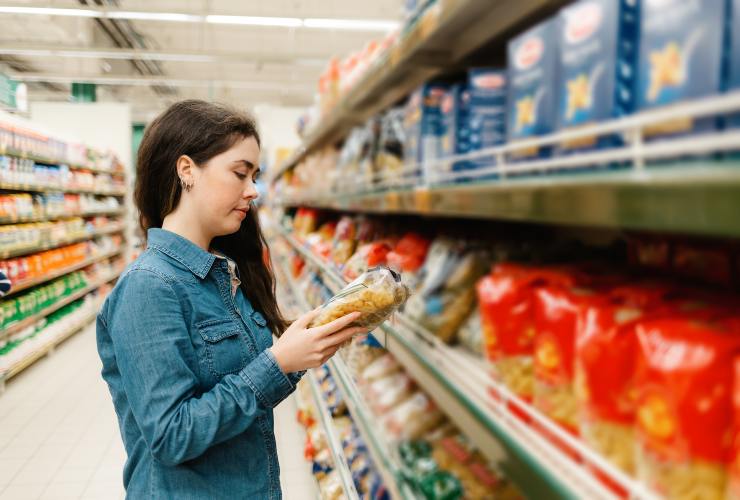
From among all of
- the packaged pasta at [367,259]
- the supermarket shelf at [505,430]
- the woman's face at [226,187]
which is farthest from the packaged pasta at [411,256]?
the woman's face at [226,187]

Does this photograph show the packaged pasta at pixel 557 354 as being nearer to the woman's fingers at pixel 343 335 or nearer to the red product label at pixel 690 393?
the red product label at pixel 690 393

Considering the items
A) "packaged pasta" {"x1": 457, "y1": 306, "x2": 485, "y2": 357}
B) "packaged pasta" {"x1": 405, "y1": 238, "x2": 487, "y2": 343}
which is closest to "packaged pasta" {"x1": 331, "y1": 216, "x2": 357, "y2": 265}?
"packaged pasta" {"x1": 405, "y1": 238, "x2": 487, "y2": 343}

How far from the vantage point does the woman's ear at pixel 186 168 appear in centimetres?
147

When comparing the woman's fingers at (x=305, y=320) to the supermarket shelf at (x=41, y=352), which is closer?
the woman's fingers at (x=305, y=320)

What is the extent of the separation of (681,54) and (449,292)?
0.74 meters

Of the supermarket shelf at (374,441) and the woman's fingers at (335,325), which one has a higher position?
the woman's fingers at (335,325)

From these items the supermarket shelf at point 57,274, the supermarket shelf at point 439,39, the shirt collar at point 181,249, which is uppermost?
the supermarket shelf at point 439,39

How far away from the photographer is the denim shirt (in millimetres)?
1284

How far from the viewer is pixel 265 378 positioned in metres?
1.38

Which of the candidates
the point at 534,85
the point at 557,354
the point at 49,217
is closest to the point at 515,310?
the point at 557,354

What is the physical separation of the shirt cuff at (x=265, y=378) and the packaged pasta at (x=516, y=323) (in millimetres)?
612

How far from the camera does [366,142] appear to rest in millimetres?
2299

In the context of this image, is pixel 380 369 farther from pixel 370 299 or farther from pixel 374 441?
pixel 370 299

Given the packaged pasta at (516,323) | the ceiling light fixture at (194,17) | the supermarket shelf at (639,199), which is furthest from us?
the ceiling light fixture at (194,17)
